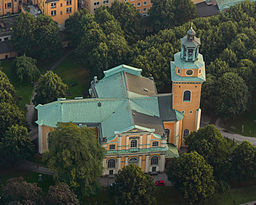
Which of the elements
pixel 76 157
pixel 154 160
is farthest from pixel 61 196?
pixel 154 160

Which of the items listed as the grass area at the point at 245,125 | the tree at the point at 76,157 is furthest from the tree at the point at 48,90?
the grass area at the point at 245,125

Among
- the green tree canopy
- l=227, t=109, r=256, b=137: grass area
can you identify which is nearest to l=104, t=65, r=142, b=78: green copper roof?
the green tree canopy

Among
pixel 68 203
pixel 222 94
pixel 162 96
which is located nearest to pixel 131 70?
pixel 162 96

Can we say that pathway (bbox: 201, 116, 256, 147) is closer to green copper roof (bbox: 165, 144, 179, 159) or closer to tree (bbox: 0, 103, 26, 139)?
green copper roof (bbox: 165, 144, 179, 159)

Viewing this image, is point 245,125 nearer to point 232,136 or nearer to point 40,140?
point 232,136

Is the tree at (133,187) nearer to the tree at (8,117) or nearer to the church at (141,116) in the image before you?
the church at (141,116)

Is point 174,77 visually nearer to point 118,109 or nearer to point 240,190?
point 118,109
